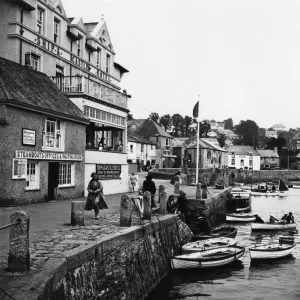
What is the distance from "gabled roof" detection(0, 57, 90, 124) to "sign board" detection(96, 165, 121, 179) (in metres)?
4.19

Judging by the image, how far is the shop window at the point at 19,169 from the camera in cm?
2073

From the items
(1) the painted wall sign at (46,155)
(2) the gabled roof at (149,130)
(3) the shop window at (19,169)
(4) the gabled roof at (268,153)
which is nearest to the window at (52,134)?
(1) the painted wall sign at (46,155)

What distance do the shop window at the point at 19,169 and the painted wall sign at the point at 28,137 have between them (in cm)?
95

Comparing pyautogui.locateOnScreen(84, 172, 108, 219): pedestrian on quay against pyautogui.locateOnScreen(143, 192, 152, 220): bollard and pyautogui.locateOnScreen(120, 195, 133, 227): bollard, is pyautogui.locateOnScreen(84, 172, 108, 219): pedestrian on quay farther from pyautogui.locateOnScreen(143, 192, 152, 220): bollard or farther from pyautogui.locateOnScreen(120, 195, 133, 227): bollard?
pyautogui.locateOnScreen(120, 195, 133, 227): bollard

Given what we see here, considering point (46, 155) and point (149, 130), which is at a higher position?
point (149, 130)

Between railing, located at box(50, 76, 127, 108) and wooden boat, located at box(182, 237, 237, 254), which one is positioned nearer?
wooden boat, located at box(182, 237, 237, 254)

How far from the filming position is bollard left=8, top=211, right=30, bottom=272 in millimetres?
8352

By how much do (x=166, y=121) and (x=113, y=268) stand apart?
485 feet

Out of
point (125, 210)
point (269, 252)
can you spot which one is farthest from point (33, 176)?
point (269, 252)

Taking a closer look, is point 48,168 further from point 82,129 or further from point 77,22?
point 77,22

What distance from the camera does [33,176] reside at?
890 inches

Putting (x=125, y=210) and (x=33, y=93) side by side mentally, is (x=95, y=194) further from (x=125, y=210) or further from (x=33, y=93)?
(x=33, y=93)

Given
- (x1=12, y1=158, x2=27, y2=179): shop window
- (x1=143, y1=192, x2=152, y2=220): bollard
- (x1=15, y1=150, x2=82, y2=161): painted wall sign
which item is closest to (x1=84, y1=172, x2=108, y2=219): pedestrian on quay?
(x1=143, y1=192, x2=152, y2=220): bollard

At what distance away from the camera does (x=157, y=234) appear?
1720cm
